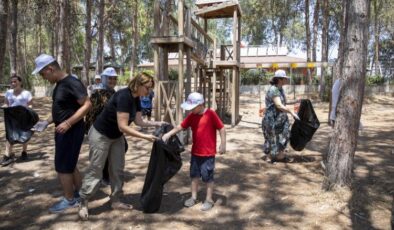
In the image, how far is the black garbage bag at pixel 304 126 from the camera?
6.62 m

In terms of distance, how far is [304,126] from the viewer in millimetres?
6633

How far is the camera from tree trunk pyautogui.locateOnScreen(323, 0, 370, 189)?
15.3 ft

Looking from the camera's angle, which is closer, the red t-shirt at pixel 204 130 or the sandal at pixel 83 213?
the sandal at pixel 83 213

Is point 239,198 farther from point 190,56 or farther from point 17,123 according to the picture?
point 190,56

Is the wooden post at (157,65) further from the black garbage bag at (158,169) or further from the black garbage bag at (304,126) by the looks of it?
the black garbage bag at (158,169)

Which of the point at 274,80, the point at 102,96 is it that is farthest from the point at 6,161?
the point at 274,80

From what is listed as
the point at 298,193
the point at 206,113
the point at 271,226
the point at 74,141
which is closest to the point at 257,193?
the point at 298,193

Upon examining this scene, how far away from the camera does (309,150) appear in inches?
312

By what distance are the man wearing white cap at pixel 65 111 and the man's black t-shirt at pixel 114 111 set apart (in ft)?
0.66

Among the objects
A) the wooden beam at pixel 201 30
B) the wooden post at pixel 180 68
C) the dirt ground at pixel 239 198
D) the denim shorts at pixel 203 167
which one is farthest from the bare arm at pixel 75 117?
the wooden beam at pixel 201 30

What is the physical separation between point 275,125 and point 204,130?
2.50 metres

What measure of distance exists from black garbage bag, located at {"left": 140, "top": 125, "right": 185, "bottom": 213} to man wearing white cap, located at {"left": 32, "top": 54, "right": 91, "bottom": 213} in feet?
2.70

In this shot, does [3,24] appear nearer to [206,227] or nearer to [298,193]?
[206,227]

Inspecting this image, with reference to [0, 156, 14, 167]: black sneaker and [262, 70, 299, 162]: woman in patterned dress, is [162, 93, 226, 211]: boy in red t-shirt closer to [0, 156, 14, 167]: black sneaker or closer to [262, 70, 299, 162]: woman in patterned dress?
[262, 70, 299, 162]: woman in patterned dress
